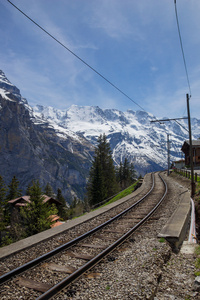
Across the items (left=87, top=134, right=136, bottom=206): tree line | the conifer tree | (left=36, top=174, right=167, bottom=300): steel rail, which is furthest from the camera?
the conifer tree

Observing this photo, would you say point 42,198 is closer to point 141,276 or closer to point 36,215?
point 36,215

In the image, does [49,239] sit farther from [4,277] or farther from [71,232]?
[4,277]

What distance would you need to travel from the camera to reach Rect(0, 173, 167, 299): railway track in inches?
206

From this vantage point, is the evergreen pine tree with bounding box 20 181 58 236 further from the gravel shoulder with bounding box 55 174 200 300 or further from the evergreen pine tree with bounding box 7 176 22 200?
the evergreen pine tree with bounding box 7 176 22 200

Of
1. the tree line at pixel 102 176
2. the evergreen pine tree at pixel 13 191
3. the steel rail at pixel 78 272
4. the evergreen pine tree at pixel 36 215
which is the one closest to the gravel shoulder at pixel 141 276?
the steel rail at pixel 78 272

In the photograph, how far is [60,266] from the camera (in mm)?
6449

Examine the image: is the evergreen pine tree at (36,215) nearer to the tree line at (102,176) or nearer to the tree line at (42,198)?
the tree line at (42,198)

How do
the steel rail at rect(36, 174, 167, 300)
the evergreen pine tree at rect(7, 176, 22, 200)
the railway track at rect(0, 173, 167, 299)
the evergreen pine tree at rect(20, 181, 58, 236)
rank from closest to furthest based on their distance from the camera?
the steel rail at rect(36, 174, 167, 300) < the railway track at rect(0, 173, 167, 299) < the evergreen pine tree at rect(20, 181, 58, 236) < the evergreen pine tree at rect(7, 176, 22, 200)

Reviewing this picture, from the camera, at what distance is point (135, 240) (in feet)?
28.6

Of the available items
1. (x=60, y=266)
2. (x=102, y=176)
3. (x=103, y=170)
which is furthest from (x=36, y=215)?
(x=103, y=170)

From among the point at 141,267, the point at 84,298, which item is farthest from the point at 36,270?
the point at 141,267

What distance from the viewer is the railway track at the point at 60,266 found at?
5.24m

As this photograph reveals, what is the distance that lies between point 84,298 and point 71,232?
518cm

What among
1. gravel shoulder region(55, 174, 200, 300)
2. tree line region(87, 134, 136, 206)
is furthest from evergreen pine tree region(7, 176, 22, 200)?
gravel shoulder region(55, 174, 200, 300)
